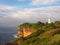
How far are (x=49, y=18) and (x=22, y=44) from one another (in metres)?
44.4

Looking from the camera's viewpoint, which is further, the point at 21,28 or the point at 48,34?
the point at 21,28

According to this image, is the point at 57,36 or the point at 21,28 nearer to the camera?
the point at 57,36

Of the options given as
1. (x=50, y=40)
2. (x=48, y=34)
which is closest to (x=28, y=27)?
(x=48, y=34)

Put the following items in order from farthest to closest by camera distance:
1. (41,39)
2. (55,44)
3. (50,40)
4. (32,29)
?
(32,29), (41,39), (50,40), (55,44)

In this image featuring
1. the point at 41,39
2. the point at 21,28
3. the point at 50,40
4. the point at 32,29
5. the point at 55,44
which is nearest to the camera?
the point at 55,44

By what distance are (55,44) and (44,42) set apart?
3.96 metres

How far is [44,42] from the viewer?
155 ft

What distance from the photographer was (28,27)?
309 feet

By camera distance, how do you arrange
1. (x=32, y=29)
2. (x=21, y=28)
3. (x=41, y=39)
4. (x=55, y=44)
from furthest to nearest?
1. (x=21, y=28)
2. (x=32, y=29)
3. (x=41, y=39)
4. (x=55, y=44)

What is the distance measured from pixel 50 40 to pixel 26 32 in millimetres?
47794

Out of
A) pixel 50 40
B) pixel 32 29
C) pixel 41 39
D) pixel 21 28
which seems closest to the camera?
pixel 50 40

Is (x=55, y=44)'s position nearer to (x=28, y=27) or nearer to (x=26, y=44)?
(x=26, y=44)

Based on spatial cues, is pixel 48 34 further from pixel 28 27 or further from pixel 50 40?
pixel 28 27

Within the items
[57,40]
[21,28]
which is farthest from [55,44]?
[21,28]
